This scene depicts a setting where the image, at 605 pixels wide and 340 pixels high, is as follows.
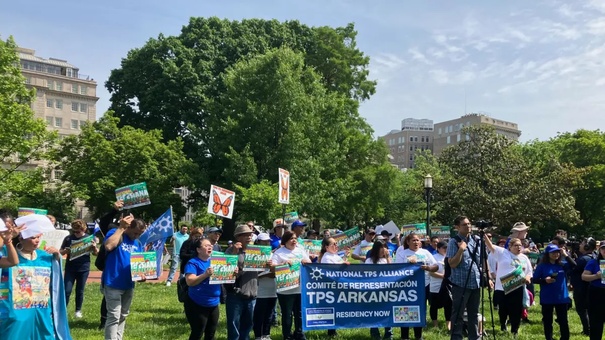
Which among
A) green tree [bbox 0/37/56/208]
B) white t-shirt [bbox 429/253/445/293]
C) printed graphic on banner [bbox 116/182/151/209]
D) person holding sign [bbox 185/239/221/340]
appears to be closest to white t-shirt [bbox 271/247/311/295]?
person holding sign [bbox 185/239/221/340]

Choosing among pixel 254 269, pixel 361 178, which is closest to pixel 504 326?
pixel 254 269

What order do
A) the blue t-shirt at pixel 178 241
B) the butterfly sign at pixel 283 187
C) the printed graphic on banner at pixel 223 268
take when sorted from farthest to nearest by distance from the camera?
the blue t-shirt at pixel 178 241, the butterfly sign at pixel 283 187, the printed graphic on banner at pixel 223 268

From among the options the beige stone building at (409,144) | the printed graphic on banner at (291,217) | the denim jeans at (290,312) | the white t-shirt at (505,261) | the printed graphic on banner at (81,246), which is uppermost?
the beige stone building at (409,144)

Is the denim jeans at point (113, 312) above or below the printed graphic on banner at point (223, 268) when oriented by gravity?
below

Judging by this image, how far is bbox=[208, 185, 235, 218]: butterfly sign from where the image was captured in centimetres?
1379

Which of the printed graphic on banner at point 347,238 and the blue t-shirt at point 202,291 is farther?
the printed graphic on banner at point 347,238

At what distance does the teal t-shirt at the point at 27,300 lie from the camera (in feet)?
19.1

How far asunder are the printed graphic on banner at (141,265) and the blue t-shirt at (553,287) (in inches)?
254

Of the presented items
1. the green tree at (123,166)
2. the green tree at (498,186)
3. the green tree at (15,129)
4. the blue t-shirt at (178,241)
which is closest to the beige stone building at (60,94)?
the green tree at (123,166)

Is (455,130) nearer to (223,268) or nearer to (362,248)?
(362,248)

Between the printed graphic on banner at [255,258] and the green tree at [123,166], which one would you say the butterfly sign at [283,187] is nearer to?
the printed graphic on banner at [255,258]

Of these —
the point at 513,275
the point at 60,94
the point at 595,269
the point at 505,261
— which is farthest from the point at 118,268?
the point at 60,94

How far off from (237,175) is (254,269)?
25.9 meters

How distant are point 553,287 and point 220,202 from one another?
7536mm
